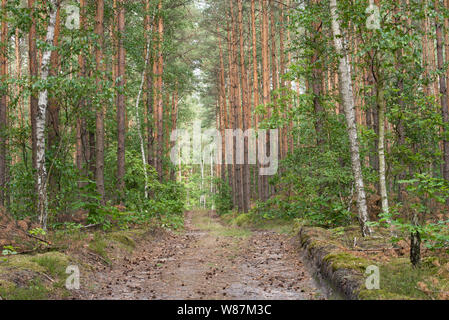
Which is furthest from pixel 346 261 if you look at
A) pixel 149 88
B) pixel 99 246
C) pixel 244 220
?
pixel 149 88

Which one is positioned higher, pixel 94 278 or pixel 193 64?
pixel 193 64

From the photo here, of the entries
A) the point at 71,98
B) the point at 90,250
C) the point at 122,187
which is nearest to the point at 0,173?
the point at 122,187

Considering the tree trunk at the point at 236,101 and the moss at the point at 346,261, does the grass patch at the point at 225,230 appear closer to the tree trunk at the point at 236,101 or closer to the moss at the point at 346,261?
the tree trunk at the point at 236,101

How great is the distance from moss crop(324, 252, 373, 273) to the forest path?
1.94 ft

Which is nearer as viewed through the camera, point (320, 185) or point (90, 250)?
point (90, 250)

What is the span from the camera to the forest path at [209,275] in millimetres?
6281

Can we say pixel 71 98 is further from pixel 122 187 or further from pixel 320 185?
pixel 320 185

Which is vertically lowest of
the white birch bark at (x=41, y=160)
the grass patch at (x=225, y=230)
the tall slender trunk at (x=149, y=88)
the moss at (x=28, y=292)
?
the grass patch at (x=225, y=230)

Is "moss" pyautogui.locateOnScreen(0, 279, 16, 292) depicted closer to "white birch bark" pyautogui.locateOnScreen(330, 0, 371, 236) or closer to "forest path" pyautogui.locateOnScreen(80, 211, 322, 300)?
"forest path" pyautogui.locateOnScreen(80, 211, 322, 300)

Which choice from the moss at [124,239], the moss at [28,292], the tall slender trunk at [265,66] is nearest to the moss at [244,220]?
the tall slender trunk at [265,66]

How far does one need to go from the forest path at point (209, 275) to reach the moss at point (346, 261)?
59 cm

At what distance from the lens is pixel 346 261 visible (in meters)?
6.21

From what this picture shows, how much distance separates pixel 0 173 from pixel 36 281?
13.5 metres

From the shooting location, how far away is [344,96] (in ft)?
31.1
